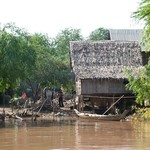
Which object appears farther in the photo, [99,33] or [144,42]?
[99,33]

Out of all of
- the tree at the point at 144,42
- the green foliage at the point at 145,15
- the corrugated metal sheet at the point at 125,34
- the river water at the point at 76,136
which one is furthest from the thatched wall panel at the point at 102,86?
the green foliage at the point at 145,15

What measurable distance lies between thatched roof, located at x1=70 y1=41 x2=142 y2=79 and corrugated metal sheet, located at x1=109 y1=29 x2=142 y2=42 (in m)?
4.38

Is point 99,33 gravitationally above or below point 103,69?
above

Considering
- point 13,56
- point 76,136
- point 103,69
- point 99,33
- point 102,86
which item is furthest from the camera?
point 99,33

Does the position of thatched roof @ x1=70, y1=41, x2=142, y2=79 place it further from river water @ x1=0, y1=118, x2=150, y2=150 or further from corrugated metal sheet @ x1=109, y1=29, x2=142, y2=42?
corrugated metal sheet @ x1=109, y1=29, x2=142, y2=42

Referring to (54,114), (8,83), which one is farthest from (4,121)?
(54,114)

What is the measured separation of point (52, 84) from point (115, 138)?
2036cm

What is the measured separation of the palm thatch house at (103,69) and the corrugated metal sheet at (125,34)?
14.6 feet

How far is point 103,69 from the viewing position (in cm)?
2892

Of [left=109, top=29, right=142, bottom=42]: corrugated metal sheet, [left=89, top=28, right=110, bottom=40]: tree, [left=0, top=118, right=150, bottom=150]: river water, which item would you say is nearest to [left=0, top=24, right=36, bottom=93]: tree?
[left=0, top=118, right=150, bottom=150]: river water

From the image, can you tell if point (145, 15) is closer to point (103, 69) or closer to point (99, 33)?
point (103, 69)

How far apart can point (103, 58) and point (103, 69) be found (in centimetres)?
134

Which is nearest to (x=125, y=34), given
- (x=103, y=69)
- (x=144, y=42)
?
(x=103, y=69)

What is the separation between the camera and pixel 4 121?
82.0ft
